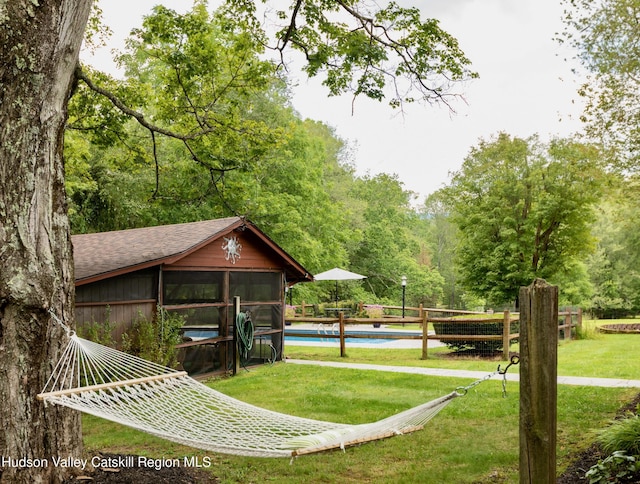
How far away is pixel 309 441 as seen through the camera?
4.07 metres

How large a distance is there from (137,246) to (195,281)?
1402 mm

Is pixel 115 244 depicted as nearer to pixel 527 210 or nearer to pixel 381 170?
pixel 527 210

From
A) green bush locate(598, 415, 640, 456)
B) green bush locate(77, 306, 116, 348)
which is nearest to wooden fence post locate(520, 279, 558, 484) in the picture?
green bush locate(598, 415, 640, 456)

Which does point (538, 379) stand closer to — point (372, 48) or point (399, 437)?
point (399, 437)

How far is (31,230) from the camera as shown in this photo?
3.93 meters

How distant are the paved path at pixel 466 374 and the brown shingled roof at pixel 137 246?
331 cm

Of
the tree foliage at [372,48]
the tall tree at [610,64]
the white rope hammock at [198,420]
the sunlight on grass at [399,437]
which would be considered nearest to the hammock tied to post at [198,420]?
the white rope hammock at [198,420]

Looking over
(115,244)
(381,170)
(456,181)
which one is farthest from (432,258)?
(115,244)

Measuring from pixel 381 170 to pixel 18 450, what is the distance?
1413 inches

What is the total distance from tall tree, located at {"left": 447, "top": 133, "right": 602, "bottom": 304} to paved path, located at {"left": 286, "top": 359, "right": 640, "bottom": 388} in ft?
36.9

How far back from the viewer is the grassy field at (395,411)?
4922mm

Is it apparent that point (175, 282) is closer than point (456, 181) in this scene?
Yes

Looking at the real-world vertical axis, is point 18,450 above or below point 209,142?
below

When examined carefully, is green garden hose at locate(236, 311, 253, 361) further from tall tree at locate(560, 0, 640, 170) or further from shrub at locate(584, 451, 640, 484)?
tall tree at locate(560, 0, 640, 170)
